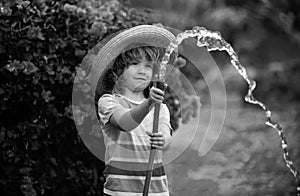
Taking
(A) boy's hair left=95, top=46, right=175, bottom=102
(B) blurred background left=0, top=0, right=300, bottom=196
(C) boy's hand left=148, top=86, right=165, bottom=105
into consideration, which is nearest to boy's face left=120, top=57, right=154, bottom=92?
(A) boy's hair left=95, top=46, right=175, bottom=102

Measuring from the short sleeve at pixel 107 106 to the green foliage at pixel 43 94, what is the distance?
0.77 metres

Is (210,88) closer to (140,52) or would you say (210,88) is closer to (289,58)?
(289,58)

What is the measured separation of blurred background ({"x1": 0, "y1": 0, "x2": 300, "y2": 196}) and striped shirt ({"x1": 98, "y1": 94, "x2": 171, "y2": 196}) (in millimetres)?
625

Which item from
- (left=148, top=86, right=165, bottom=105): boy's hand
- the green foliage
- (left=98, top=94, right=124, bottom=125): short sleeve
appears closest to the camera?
(left=148, top=86, right=165, bottom=105): boy's hand

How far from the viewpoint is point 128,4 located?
4.02 meters

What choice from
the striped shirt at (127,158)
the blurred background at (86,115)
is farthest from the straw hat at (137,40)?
the blurred background at (86,115)

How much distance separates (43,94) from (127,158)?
0.89 meters

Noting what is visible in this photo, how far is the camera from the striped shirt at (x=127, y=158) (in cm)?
248

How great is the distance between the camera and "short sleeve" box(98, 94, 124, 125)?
8.13 ft

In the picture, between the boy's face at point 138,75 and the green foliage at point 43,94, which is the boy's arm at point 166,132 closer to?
the boy's face at point 138,75

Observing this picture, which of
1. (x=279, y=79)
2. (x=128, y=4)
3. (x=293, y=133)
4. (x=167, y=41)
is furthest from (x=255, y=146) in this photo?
(x=167, y=41)

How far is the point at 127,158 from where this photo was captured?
97.9 inches

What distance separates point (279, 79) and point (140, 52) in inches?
105

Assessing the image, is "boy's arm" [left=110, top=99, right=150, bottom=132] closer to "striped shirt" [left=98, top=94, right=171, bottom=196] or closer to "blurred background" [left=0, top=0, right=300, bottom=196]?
"striped shirt" [left=98, top=94, right=171, bottom=196]
